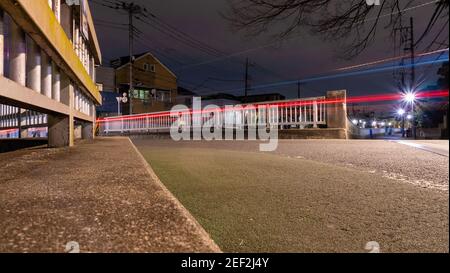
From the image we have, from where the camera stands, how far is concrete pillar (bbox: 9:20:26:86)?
3.65 meters

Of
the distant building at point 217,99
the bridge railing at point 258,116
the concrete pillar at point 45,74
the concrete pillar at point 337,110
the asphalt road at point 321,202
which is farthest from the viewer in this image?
the distant building at point 217,99

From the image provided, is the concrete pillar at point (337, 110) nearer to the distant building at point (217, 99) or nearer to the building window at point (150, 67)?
the distant building at point (217, 99)

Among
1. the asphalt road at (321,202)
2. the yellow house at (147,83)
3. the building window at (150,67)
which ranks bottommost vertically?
the asphalt road at (321,202)

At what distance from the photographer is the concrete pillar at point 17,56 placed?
3.65 meters

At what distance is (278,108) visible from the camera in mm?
11906

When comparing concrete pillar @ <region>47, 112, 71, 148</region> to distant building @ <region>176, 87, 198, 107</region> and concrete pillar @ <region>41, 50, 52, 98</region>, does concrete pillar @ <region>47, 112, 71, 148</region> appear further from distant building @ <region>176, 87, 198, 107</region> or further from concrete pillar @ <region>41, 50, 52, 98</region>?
distant building @ <region>176, 87, 198, 107</region>

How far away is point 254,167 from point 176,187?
68.7 inches

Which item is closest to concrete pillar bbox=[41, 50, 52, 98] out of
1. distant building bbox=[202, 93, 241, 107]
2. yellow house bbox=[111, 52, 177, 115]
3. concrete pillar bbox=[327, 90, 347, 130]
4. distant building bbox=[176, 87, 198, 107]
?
concrete pillar bbox=[327, 90, 347, 130]

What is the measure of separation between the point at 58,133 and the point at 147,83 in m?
44.6

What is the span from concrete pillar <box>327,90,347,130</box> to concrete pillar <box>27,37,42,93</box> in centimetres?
863

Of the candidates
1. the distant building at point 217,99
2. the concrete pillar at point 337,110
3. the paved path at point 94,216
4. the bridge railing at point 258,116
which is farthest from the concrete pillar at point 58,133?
the distant building at point 217,99

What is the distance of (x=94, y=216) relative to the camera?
1919mm

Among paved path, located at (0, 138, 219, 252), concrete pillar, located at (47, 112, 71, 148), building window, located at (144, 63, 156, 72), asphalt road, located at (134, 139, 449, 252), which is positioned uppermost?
building window, located at (144, 63, 156, 72)

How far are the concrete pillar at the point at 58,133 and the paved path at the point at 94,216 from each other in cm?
378
